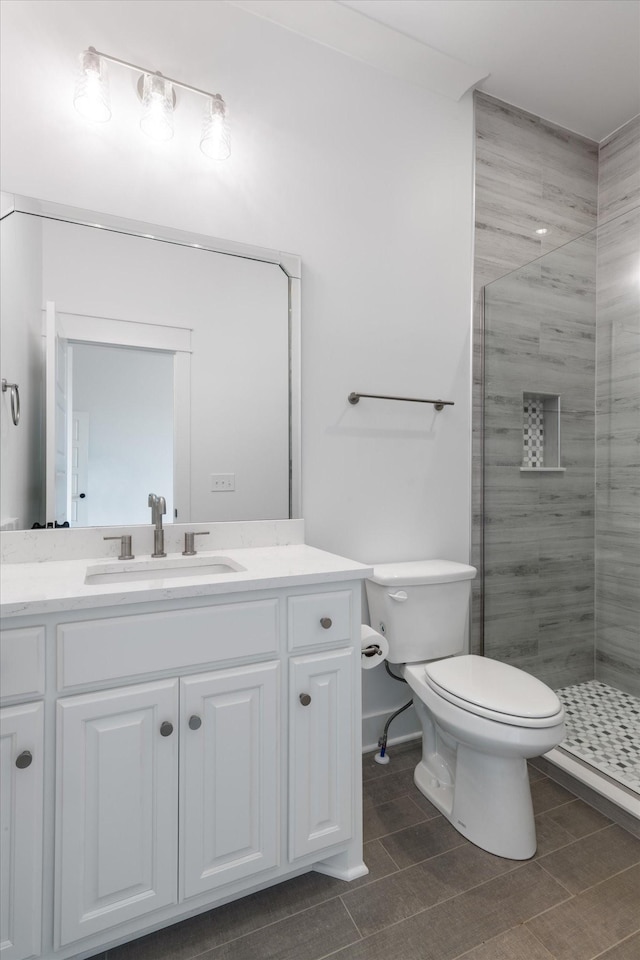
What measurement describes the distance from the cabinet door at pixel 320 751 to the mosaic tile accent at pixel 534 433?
1424 mm

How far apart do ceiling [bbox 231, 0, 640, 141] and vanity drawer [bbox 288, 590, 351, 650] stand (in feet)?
6.66

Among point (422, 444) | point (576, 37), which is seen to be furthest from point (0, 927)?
point (576, 37)

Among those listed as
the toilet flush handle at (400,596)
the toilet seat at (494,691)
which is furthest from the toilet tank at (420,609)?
the toilet seat at (494,691)

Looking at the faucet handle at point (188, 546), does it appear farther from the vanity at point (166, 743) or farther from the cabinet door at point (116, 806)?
the cabinet door at point (116, 806)

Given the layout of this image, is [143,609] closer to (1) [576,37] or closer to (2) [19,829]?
(2) [19,829]

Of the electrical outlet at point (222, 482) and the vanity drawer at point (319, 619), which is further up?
the electrical outlet at point (222, 482)

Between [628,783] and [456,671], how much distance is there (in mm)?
700

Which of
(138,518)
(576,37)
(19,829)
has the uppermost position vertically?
(576,37)

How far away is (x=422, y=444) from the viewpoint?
2.09 m

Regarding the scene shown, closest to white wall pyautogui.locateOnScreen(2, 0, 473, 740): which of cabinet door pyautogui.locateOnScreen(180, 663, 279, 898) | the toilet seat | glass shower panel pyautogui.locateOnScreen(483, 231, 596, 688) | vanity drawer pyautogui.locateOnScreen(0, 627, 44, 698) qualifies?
glass shower panel pyautogui.locateOnScreen(483, 231, 596, 688)

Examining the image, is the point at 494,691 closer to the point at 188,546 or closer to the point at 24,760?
the point at 188,546

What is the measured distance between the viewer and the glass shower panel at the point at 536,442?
222cm

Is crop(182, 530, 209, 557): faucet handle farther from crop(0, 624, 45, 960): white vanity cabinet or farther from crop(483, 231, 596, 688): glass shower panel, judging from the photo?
crop(483, 231, 596, 688): glass shower panel

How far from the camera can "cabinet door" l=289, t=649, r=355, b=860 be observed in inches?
48.9
